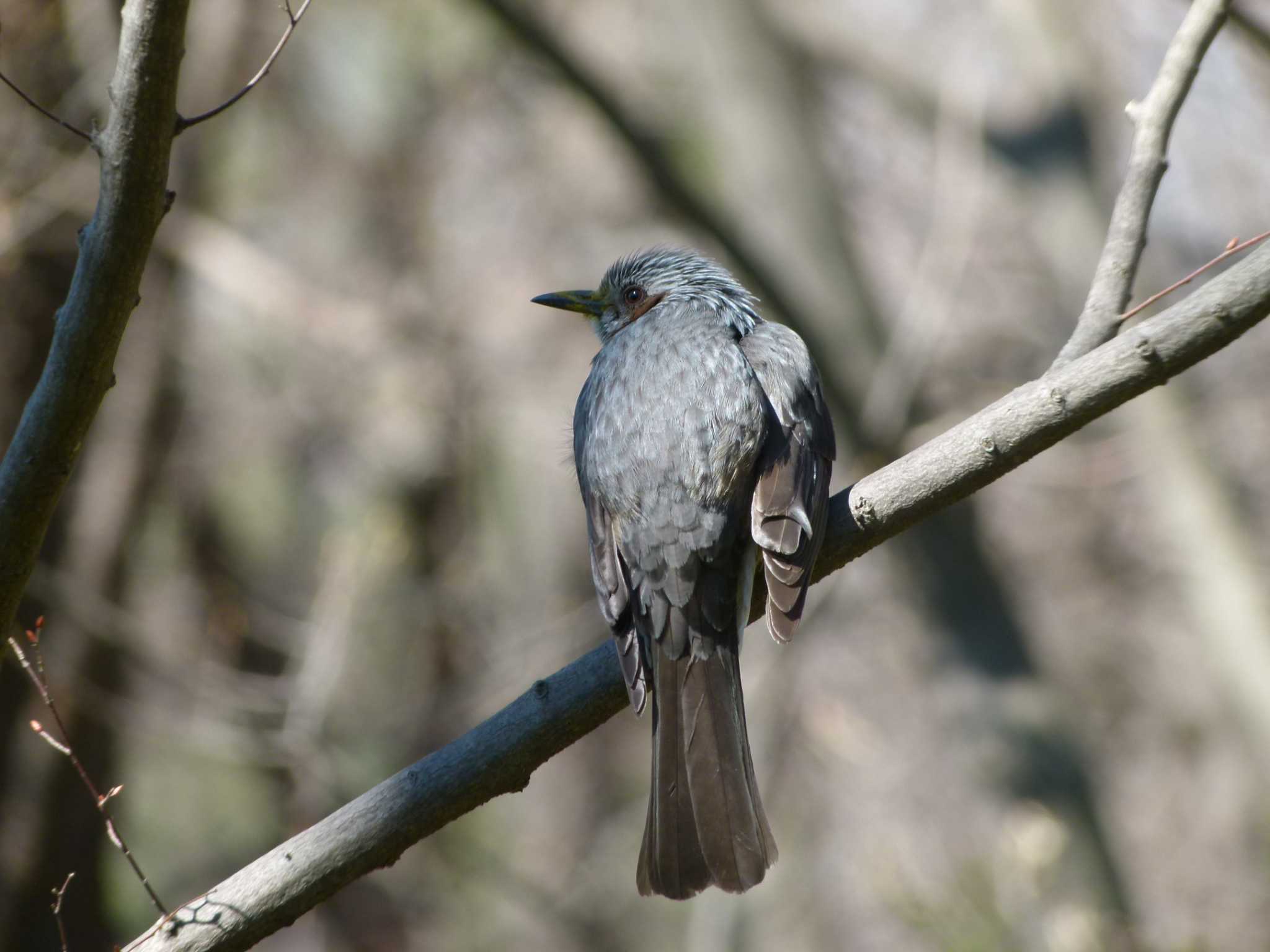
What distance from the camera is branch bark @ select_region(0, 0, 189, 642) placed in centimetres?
247

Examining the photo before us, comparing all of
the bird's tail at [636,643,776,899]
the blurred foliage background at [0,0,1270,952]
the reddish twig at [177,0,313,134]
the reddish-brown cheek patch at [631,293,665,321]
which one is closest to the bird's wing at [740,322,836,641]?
the bird's tail at [636,643,776,899]

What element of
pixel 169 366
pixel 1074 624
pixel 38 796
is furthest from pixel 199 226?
pixel 1074 624

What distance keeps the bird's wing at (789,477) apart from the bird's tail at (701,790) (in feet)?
0.82

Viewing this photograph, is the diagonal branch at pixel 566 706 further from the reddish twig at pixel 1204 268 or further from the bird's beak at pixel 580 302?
the bird's beak at pixel 580 302

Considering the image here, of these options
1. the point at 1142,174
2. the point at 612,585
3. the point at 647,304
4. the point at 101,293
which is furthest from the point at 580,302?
the point at 101,293

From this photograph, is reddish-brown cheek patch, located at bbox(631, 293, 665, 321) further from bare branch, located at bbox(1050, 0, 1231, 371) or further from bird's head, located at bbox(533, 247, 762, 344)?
bare branch, located at bbox(1050, 0, 1231, 371)

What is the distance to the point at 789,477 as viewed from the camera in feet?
11.1

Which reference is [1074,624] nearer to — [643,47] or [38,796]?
[643,47]

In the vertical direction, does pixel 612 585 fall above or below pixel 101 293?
below

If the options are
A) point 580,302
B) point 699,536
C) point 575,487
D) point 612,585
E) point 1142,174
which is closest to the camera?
point 1142,174

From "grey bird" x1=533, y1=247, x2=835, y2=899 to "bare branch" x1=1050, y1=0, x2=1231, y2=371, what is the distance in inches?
34.3

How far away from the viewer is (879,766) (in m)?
12.0

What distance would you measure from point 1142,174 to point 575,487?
6.99 m

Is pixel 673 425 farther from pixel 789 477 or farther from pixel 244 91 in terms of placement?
pixel 244 91
